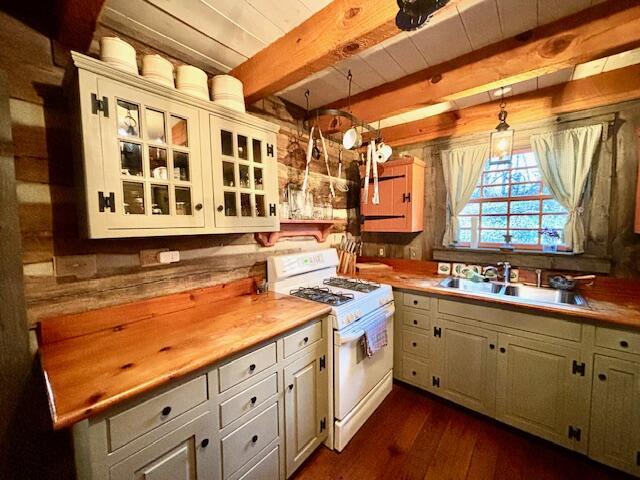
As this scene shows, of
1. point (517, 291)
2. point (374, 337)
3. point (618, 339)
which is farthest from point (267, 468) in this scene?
point (517, 291)

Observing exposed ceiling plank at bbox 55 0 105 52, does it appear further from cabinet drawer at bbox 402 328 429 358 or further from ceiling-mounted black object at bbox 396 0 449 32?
cabinet drawer at bbox 402 328 429 358

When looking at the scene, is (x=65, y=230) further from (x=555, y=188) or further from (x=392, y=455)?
(x=555, y=188)

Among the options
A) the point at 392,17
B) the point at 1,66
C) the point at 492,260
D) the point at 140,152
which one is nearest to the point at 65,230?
the point at 140,152

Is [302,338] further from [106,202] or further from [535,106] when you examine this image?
[535,106]

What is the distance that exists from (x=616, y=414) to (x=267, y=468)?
75.0 inches

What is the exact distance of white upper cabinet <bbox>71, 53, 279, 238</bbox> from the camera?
103cm

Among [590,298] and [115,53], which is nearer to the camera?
[115,53]

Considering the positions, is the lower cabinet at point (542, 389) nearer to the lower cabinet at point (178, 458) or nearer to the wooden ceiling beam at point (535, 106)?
the wooden ceiling beam at point (535, 106)

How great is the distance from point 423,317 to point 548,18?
193cm

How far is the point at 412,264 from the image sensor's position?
274cm

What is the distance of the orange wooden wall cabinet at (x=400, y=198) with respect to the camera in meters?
2.54

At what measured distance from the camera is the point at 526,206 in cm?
227

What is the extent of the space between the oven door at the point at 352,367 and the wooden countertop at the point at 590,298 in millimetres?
428

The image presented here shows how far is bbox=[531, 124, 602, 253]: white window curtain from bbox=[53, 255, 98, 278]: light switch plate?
3079 millimetres
